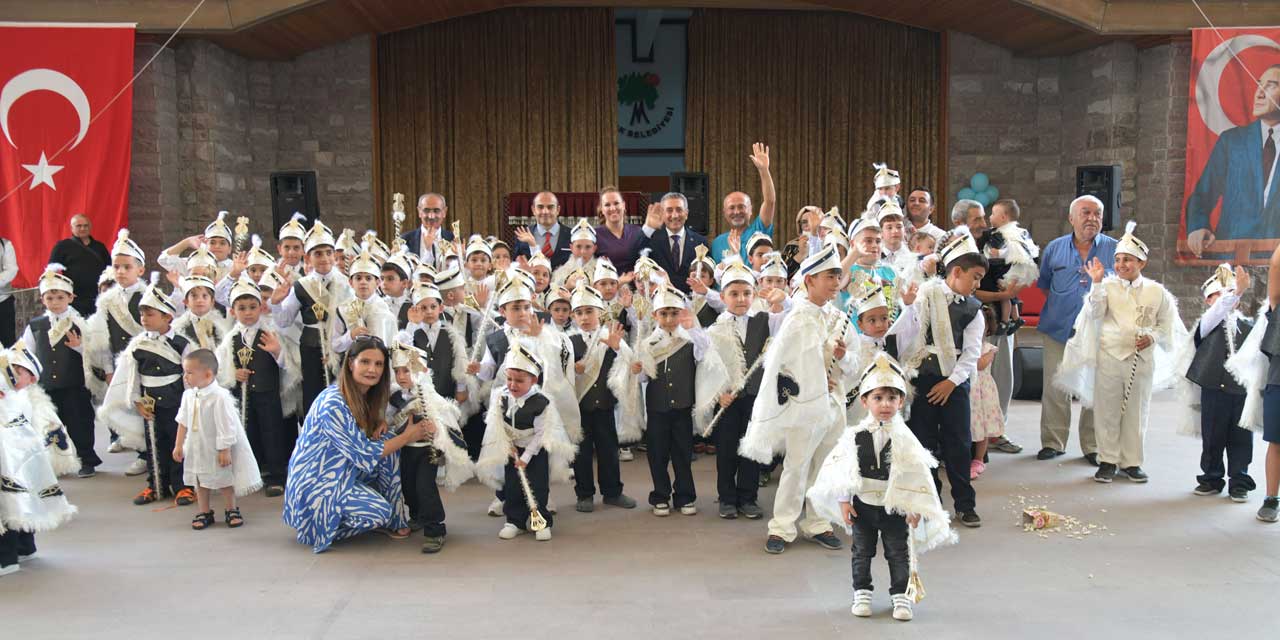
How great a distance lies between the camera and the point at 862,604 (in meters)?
4.17

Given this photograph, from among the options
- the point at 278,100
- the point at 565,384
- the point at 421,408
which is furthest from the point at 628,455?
the point at 278,100

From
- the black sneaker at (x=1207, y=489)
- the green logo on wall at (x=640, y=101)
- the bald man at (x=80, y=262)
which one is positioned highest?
the green logo on wall at (x=640, y=101)

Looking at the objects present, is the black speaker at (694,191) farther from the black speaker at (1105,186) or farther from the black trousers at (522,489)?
the black trousers at (522,489)

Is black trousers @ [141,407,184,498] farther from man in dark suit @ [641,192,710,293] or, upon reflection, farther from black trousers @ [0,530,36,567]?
man in dark suit @ [641,192,710,293]

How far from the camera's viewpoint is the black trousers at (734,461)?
565 cm

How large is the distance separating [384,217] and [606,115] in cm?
329

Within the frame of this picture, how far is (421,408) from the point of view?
5332mm

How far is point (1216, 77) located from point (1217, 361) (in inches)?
248

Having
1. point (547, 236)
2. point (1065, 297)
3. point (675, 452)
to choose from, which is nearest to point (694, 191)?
point (547, 236)

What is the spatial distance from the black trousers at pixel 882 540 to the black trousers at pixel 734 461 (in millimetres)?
1468

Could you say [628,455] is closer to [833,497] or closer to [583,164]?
[833,497]

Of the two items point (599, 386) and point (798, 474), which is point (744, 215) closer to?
point (599, 386)

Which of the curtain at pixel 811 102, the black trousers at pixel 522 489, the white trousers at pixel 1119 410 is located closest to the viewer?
the black trousers at pixel 522 489

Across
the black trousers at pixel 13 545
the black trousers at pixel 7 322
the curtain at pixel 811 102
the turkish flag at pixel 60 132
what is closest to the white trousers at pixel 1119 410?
the black trousers at pixel 13 545
